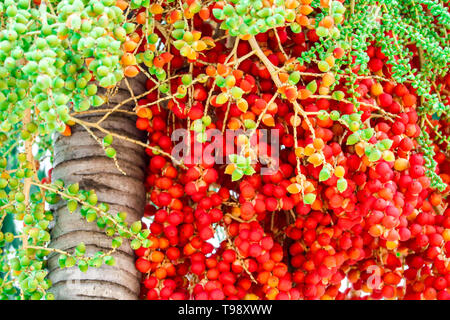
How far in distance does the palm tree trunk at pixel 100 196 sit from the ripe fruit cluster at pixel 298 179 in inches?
2.0

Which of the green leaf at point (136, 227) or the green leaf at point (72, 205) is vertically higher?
the green leaf at point (72, 205)

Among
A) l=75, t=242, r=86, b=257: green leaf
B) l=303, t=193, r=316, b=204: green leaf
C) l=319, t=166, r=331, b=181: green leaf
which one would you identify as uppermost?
l=319, t=166, r=331, b=181: green leaf

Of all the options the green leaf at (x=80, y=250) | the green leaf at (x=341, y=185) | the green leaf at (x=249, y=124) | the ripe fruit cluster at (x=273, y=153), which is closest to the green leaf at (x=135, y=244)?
the ripe fruit cluster at (x=273, y=153)

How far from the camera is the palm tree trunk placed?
135 centimetres

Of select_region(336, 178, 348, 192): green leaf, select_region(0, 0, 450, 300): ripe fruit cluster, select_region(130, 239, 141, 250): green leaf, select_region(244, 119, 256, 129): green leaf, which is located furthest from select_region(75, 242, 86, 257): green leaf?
select_region(336, 178, 348, 192): green leaf

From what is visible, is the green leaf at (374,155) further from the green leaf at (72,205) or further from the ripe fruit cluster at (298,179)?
the green leaf at (72,205)

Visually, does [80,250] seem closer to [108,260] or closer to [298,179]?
[108,260]

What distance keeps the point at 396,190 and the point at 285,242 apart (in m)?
0.36

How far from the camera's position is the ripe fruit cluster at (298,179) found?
122 centimetres

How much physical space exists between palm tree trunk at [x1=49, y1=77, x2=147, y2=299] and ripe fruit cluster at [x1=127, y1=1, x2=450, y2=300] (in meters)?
0.05

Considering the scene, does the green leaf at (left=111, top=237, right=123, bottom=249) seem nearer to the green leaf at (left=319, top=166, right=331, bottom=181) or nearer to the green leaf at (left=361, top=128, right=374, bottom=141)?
the green leaf at (left=319, top=166, right=331, bottom=181)

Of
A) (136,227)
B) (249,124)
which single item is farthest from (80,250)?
(249,124)

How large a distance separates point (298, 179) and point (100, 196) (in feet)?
1.71
